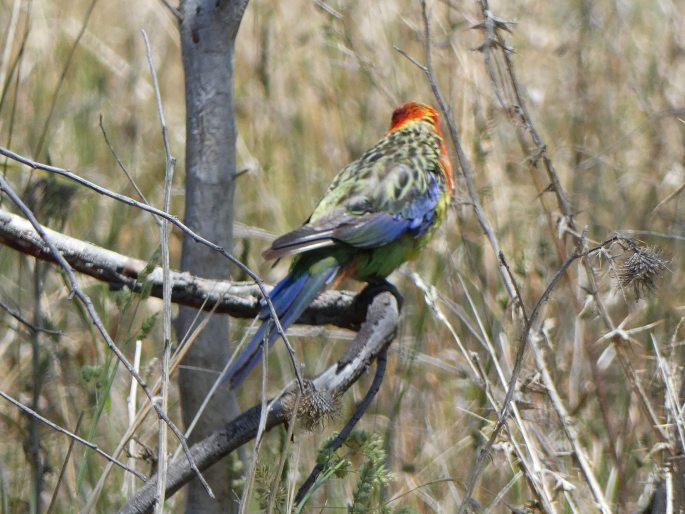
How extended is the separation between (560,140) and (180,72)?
6.97 feet

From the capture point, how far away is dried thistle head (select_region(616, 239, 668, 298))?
6.23 feet

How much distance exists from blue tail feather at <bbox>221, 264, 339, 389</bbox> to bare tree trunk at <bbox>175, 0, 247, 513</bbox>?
14cm

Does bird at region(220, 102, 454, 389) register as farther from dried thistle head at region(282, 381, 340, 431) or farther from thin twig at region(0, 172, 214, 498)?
thin twig at region(0, 172, 214, 498)

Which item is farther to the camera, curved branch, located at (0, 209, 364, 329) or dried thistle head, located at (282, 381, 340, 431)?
curved branch, located at (0, 209, 364, 329)

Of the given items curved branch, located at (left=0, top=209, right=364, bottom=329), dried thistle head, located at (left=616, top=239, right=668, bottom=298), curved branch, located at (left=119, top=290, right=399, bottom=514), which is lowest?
curved branch, located at (left=119, top=290, right=399, bottom=514)

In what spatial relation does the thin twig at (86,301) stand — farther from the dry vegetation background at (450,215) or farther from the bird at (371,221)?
the bird at (371,221)

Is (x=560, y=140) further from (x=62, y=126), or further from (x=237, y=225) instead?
(x=62, y=126)

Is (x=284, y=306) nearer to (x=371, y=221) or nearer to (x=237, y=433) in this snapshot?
(x=371, y=221)

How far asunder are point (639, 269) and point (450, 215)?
2235 millimetres

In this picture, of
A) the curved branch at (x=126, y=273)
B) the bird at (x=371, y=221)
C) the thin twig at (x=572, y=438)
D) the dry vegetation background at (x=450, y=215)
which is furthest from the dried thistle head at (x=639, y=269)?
the bird at (x=371, y=221)

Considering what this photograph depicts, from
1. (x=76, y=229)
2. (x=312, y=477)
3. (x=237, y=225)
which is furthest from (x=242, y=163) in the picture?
(x=312, y=477)

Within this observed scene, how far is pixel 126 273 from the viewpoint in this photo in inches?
89.8

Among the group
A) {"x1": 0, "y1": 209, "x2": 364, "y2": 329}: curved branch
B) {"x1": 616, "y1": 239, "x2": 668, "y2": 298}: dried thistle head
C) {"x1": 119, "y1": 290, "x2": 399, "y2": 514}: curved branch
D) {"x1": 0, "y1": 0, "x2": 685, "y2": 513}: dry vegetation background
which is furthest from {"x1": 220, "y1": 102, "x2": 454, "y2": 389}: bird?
{"x1": 616, "y1": 239, "x2": 668, "y2": 298}: dried thistle head

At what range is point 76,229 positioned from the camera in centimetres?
400
